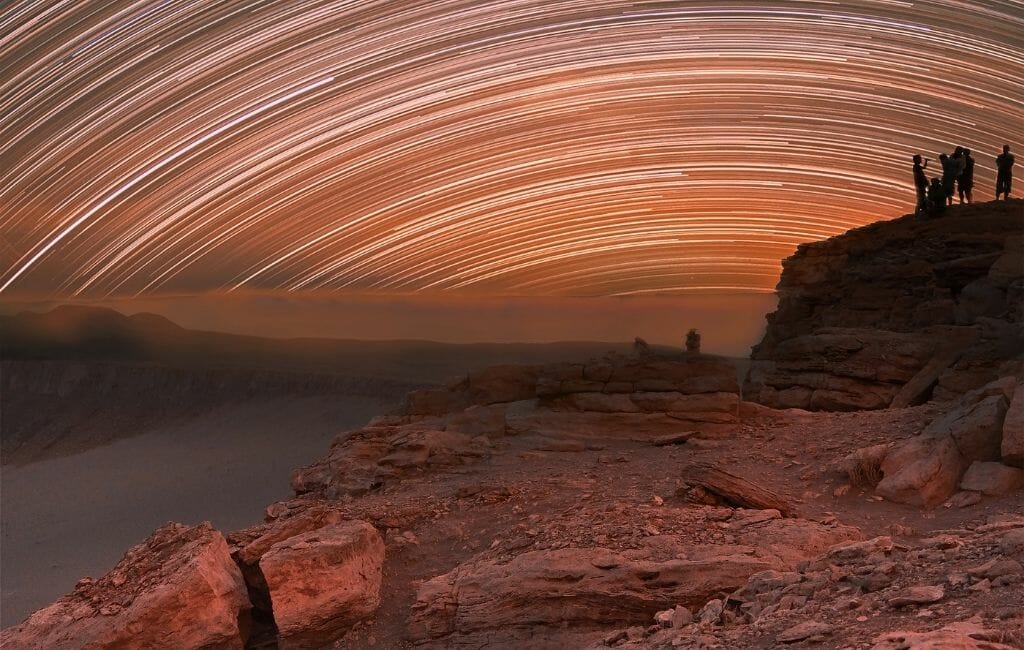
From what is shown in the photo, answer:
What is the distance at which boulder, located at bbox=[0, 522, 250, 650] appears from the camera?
12.2m

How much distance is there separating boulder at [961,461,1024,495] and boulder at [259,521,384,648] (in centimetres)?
770

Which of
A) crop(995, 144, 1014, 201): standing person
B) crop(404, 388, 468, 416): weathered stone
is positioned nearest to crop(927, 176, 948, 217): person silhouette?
crop(995, 144, 1014, 201): standing person

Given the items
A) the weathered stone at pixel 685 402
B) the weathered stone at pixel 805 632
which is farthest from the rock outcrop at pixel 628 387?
the weathered stone at pixel 805 632

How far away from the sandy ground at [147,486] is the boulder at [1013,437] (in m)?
24.1

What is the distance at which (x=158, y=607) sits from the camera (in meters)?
12.2

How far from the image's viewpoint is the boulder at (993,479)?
519 inches

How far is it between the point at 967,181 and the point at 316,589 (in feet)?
53.1

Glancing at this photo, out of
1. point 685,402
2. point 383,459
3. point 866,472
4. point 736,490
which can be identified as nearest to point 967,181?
point 685,402

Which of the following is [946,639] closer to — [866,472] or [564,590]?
[564,590]

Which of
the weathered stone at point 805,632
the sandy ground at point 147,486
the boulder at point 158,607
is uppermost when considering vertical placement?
the weathered stone at point 805,632

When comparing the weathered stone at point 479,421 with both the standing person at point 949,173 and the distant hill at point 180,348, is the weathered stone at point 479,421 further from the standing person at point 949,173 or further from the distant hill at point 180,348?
the distant hill at point 180,348

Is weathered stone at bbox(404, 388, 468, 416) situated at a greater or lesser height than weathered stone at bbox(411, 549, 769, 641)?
greater

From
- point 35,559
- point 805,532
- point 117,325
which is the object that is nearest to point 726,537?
point 805,532

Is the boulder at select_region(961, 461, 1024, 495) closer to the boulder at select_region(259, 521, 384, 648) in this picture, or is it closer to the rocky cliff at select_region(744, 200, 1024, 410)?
the rocky cliff at select_region(744, 200, 1024, 410)
